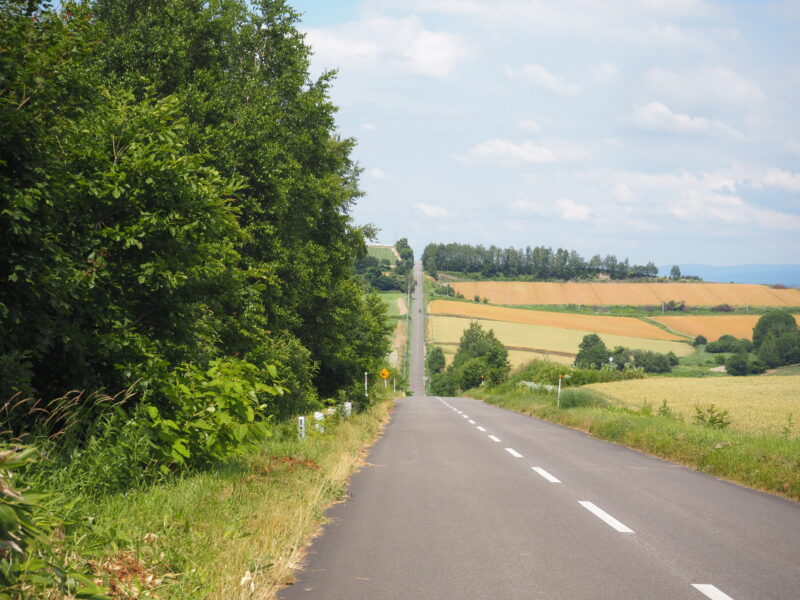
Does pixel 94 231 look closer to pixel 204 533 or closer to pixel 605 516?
pixel 204 533

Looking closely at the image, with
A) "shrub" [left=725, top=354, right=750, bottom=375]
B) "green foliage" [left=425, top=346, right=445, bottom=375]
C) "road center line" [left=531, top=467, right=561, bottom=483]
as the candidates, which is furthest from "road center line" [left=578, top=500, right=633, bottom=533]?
"green foliage" [left=425, top=346, right=445, bottom=375]

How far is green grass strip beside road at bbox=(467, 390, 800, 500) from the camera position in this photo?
10.1m

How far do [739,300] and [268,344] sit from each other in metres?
122

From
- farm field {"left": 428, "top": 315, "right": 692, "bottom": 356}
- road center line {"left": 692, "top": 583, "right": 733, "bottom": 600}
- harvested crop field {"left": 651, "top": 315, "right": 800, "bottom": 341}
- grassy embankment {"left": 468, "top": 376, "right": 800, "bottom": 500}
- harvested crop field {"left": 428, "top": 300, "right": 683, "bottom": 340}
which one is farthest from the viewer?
harvested crop field {"left": 428, "top": 300, "right": 683, "bottom": 340}

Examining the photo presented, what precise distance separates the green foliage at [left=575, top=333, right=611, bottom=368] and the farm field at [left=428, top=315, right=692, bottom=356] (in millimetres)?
2244

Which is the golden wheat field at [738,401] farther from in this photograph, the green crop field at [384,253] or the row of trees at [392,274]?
the green crop field at [384,253]

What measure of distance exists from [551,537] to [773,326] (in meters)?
95.6

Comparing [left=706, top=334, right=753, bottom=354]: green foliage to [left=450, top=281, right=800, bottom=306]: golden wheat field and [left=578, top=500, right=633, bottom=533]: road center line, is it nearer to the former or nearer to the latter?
[left=450, top=281, right=800, bottom=306]: golden wheat field

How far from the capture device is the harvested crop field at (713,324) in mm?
97906

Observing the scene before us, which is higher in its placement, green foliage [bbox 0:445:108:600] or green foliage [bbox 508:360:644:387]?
green foliage [bbox 0:445:108:600]

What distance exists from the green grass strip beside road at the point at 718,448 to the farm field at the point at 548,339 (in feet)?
247

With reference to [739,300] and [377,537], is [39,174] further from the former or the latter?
[739,300]

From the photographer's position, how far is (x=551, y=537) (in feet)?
21.1

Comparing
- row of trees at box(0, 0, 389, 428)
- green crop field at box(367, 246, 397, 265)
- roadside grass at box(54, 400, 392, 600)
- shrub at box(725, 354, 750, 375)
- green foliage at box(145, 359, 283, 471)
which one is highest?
green crop field at box(367, 246, 397, 265)
